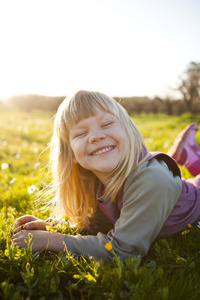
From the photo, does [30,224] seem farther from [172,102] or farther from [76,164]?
[172,102]

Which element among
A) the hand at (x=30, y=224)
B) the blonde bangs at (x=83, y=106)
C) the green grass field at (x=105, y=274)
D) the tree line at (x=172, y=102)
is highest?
the blonde bangs at (x=83, y=106)

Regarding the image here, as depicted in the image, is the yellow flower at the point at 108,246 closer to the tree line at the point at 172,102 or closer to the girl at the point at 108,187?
the girl at the point at 108,187

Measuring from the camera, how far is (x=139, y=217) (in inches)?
Answer: 76.7

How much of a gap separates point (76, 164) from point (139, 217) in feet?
3.17

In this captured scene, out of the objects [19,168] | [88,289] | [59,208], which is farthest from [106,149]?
[19,168]

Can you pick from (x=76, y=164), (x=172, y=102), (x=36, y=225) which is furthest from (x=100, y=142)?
(x=172, y=102)

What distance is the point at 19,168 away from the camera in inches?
189

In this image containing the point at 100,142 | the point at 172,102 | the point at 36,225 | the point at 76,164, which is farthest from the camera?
the point at 172,102

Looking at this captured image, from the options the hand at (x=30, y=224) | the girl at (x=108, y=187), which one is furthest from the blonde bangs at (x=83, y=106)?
the hand at (x=30, y=224)

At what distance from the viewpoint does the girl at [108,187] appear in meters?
1.97

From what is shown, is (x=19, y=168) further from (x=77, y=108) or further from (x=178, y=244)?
(x=178, y=244)

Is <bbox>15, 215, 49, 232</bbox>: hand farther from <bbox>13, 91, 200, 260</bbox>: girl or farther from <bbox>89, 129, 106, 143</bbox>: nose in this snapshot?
<bbox>89, 129, 106, 143</bbox>: nose

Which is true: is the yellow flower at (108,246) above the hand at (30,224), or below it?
above

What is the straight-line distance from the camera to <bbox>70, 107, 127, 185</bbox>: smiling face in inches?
87.4
